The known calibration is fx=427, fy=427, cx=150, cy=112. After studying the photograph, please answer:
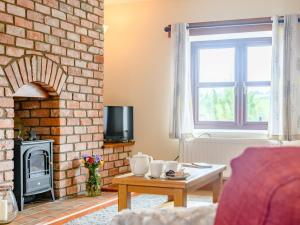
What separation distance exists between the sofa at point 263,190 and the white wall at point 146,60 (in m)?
4.76

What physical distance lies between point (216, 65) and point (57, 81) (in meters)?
2.10

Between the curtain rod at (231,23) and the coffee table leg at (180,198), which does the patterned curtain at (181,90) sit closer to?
the curtain rod at (231,23)

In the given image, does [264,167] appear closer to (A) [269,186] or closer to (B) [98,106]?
(A) [269,186]

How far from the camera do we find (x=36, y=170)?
12.9 feet

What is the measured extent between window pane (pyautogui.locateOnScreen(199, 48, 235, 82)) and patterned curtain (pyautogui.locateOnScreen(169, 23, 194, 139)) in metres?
0.24

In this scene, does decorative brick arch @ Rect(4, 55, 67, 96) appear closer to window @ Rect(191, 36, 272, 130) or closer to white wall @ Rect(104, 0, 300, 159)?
white wall @ Rect(104, 0, 300, 159)

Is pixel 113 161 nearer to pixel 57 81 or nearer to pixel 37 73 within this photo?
pixel 57 81

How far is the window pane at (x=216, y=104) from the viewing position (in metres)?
5.27

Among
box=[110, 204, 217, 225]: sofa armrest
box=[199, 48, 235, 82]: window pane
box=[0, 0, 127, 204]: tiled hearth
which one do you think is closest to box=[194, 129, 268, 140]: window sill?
box=[199, 48, 235, 82]: window pane

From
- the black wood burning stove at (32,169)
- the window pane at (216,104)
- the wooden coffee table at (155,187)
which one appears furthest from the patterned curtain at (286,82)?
the black wood burning stove at (32,169)

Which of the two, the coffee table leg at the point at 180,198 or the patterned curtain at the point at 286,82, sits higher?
the patterned curtain at the point at 286,82

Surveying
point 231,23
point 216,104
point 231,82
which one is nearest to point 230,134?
point 216,104

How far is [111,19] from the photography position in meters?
5.80

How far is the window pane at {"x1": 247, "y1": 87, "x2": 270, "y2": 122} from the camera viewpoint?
16.7 ft
